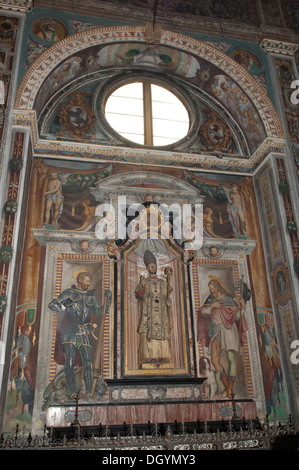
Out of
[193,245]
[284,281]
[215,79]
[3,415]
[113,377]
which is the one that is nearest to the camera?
[3,415]

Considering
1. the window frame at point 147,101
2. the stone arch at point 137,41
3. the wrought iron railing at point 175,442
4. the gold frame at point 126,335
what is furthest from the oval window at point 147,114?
the wrought iron railing at point 175,442

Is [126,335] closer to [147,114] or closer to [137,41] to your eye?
[147,114]

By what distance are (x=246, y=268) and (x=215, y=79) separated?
15.1ft

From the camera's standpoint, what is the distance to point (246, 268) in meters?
9.61

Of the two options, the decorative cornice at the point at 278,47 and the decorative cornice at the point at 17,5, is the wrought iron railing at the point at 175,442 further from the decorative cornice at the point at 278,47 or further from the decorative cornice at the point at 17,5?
the decorative cornice at the point at 278,47

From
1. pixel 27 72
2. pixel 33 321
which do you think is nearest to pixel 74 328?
pixel 33 321

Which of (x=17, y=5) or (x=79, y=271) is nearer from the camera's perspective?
(x=79, y=271)

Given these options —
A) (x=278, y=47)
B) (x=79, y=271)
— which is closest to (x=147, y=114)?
(x=278, y=47)

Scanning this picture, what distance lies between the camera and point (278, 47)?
10.9 meters

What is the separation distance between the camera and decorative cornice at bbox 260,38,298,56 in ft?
35.5

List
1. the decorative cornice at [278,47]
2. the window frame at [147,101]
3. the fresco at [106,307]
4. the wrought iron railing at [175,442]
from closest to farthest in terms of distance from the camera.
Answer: the wrought iron railing at [175,442] → the fresco at [106,307] → the window frame at [147,101] → the decorative cornice at [278,47]

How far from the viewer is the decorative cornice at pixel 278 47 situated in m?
10.8

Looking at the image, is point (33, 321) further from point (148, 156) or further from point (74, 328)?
point (148, 156)

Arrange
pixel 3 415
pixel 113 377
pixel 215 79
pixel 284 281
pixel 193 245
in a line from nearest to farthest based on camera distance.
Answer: pixel 3 415 < pixel 113 377 < pixel 284 281 < pixel 193 245 < pixel 215 79
